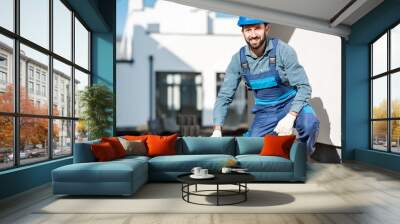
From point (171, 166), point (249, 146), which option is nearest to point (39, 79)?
point (171, 166)

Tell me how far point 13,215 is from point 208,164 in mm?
2605

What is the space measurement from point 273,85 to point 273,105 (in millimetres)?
411

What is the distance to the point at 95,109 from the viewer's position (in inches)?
293

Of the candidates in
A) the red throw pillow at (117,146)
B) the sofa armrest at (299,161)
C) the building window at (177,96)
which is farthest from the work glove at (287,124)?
the building window at (177,96)

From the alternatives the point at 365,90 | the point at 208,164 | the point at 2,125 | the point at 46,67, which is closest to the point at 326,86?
the point at 365,90

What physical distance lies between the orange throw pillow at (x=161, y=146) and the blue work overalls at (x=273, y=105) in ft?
7.71

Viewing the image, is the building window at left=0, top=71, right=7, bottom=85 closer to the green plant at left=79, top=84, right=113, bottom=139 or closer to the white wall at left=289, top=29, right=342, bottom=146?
the green plant at left=79, top=84, right=113, bottom=139

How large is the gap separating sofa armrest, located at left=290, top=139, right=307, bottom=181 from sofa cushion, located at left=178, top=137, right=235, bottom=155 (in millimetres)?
1082

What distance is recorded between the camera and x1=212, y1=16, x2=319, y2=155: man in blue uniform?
24.4 ft

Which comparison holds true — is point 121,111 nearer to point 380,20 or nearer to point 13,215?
point 380,20

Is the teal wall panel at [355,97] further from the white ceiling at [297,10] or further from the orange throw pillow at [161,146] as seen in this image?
the orange throw pillow at [161,146]

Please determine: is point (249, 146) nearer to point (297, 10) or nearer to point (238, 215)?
point (238, 215)

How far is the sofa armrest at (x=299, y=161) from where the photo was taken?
17.8 feet

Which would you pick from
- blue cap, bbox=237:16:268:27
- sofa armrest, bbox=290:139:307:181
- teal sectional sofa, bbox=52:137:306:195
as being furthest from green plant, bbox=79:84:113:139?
sofa armrest, bbox=290:139:307:181
